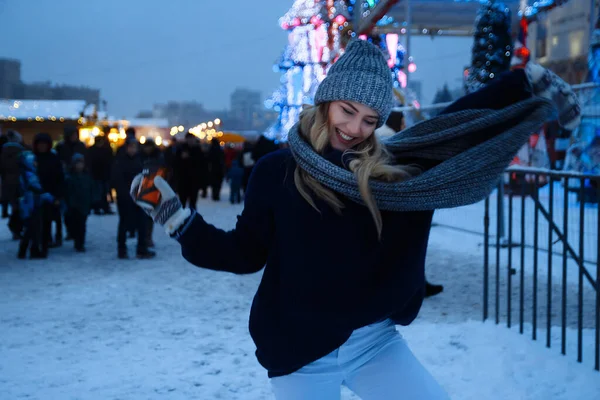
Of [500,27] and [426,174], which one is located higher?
[500,27]

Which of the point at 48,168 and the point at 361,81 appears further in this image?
the point at 48,168

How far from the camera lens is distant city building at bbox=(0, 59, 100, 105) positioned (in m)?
89.4

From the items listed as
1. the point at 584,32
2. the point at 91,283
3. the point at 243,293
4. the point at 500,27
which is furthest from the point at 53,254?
the point at 584,32

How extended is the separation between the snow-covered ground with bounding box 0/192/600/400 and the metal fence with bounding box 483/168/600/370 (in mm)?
168

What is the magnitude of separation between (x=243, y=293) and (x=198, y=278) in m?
1.08

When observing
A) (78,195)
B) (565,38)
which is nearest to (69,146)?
(78,195)

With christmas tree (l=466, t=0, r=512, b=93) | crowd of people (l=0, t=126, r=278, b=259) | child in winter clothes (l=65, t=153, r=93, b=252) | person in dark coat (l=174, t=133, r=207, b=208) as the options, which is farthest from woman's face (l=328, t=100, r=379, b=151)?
christmas tree (l=466, t=0, r=512, b=93)

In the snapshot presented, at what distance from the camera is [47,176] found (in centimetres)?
973

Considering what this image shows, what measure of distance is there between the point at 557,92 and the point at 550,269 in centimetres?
283

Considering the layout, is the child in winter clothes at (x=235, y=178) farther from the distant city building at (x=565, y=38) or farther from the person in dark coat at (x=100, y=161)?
the distant city building at (x=565, y=38)

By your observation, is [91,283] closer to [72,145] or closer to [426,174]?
[72,145]

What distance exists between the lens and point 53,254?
10250mm

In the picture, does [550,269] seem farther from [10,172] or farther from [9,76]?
[9,76]

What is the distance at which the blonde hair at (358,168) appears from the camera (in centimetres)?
199
